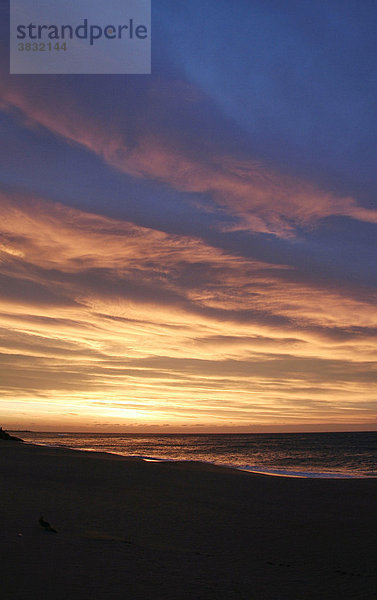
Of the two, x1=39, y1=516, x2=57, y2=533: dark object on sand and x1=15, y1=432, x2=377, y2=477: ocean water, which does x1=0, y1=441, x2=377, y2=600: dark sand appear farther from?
x1=15, y1=432, x2=377, y2=477: ocean water

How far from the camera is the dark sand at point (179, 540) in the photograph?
8.84 meters

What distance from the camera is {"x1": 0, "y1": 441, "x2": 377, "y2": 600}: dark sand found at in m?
8.84

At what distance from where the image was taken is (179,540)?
12359mm

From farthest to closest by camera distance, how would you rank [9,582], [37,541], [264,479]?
1. [264,479]
2. [37,541]
3. [9,582]

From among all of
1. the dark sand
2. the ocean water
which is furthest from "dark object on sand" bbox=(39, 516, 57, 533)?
the ocean water

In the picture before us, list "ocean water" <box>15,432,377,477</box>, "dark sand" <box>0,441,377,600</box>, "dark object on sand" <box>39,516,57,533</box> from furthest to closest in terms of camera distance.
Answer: "ocean water" <box>15,432,377,477</box> < "dark object on sand" <box>39,516,57,533</box> < "dark sand" <box>0,441,377,600</box>

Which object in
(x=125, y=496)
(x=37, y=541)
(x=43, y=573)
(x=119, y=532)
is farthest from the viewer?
(x=125, y=496)

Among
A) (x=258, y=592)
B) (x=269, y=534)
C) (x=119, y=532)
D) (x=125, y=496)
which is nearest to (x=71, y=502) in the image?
(x=125, y=496)

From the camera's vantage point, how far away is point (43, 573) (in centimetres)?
880

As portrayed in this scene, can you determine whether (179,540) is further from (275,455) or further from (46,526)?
(275,455)

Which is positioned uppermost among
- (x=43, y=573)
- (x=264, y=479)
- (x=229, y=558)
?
(x=43, y=573)

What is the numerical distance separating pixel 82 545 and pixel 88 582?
7.83 feet

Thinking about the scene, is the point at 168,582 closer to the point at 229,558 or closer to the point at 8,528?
the point at 229,558

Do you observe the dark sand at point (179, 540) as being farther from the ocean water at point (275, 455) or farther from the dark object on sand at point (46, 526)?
the ocean water at point (275, 455)
